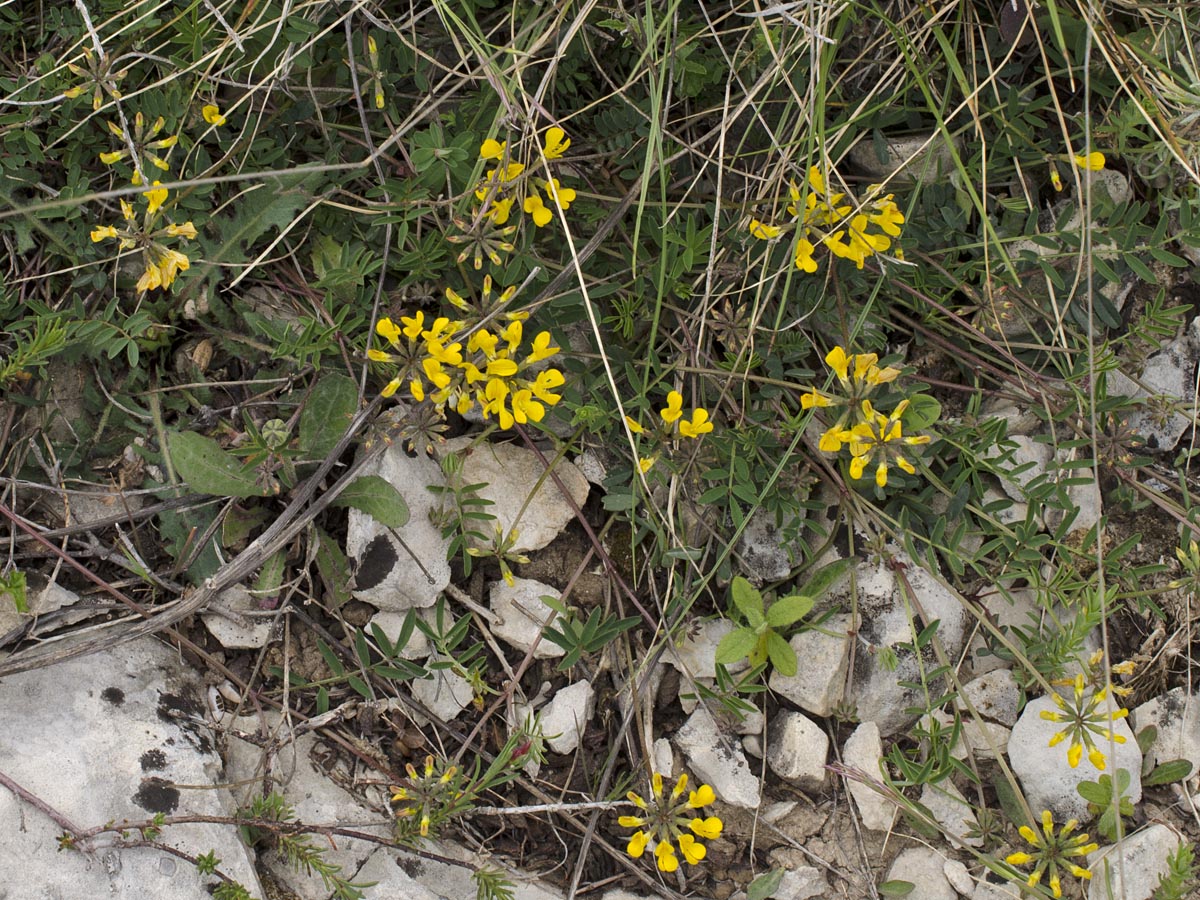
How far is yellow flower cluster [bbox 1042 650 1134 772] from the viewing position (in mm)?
3281

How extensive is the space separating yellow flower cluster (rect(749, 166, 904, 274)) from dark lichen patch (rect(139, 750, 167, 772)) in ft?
8.56

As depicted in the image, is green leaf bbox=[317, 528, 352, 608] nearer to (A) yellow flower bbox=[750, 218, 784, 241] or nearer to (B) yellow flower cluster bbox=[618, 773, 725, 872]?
(B) yellow flower cluster bbox=[618, 773, 725, 872]

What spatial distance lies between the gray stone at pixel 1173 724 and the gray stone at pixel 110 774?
123 inches

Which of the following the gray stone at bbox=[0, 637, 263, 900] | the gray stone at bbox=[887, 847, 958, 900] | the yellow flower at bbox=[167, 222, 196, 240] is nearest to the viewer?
the gray stone at bbox=[0, 637, 263, 900]

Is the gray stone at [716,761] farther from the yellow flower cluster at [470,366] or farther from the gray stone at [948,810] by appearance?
the yellow flower cluster at [470,366]

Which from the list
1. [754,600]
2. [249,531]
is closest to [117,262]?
[249,531]

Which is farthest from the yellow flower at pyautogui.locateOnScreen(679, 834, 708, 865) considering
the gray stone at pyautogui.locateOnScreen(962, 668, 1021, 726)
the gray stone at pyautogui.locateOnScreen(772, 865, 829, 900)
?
the gray stone at pyautogui.locateOnScreen(962, 668, 1021, 726)

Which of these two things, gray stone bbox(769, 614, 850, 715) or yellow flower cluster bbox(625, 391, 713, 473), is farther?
→ gray stone bbox(769, 614, 850, 715)

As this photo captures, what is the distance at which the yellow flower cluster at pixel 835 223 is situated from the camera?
337 cm

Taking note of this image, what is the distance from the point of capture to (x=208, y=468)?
3.37 meters

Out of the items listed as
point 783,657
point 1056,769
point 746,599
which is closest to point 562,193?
point 746,599

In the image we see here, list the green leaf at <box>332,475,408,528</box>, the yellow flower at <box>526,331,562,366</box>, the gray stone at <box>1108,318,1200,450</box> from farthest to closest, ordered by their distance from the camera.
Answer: the gray stone at <box>1108,318,1200,450</box> < the green leaf at <box>332,475,408,528</box> < the yellow flower at <box>526,331,562,366</box>

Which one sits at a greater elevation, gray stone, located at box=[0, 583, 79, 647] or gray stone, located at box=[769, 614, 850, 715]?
gray stone, located at box=[0, 583, 79, 647]

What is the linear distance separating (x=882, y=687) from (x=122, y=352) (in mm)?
2990
